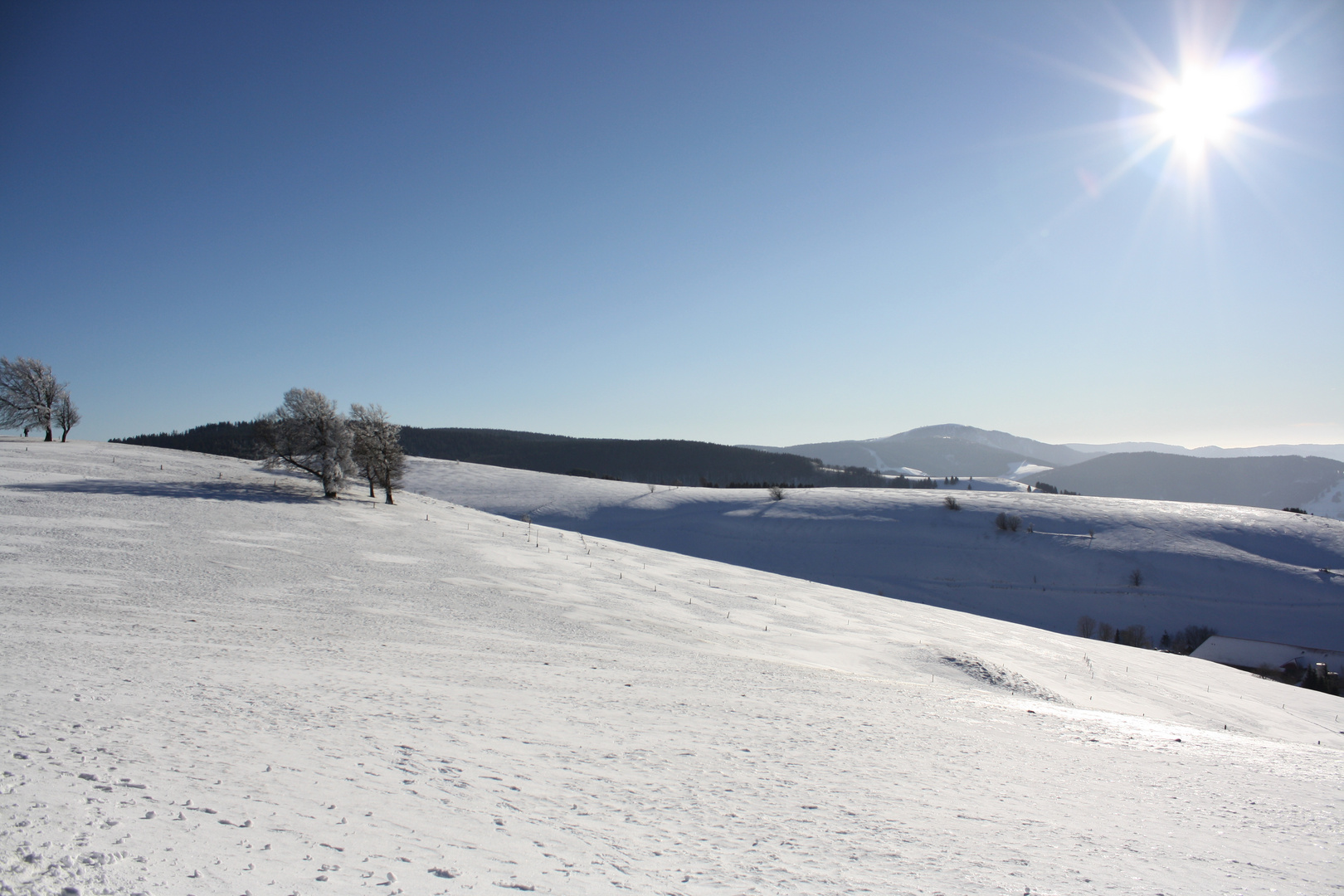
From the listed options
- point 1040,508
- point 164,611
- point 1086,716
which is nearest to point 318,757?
point 164,611

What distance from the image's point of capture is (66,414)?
3491 centimetres

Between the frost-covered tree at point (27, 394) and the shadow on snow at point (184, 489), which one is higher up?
the frost-covered tree at point (27, 394)

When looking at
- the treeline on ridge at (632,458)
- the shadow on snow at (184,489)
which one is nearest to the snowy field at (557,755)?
the shadow on snow at (184,489)

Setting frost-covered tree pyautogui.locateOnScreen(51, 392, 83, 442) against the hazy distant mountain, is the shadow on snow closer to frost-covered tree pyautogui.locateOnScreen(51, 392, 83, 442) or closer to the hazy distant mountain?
frost-covered tree pyautogui.locateOnScreen(51, 392, 83, 442)

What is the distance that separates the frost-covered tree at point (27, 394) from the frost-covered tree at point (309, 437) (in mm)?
13997

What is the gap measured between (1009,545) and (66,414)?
68.2 metres

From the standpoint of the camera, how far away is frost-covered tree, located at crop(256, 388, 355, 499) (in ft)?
101

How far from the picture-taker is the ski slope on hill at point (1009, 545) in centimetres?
4316

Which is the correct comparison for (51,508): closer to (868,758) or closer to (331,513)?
(331,513)

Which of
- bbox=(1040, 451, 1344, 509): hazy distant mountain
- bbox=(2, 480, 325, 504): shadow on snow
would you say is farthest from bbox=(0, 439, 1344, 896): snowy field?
bbox=(1040, 451, 1344, 509): hazy distant mountain

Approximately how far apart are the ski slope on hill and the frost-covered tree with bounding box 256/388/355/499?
23.3 meters

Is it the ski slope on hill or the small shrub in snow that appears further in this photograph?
the ski slope on hill

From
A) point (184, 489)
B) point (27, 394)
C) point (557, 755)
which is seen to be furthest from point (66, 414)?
point (557, 755)

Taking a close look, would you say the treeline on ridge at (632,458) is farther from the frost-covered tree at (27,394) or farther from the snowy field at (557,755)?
the snowy field at (557,755)
